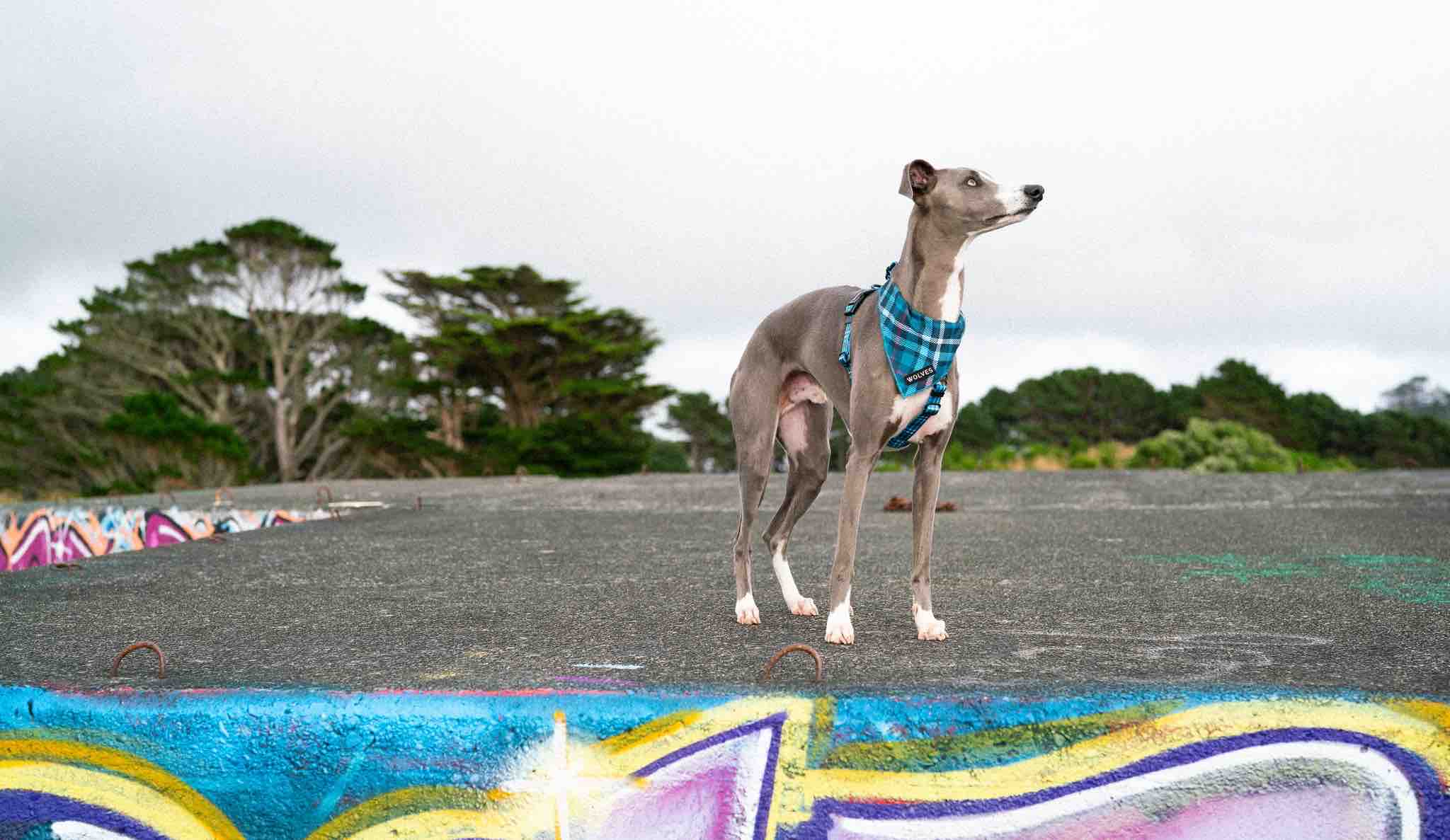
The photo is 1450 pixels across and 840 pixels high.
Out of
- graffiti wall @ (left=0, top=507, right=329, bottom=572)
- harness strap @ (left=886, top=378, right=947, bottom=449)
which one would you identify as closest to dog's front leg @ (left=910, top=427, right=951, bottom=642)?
harness strap @ (left=886, top=378, right=947, bottom=449)

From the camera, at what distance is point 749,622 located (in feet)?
15.0

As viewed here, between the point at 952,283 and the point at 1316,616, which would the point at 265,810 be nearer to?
the point at 952,283

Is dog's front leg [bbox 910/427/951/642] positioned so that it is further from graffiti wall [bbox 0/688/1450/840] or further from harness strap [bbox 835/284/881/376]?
graffiti wall [bbox 0/688/1450/840]

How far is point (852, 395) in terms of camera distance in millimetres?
4016

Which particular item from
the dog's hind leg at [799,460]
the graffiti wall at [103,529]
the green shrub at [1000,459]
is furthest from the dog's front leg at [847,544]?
the green shrub at [1000,459]

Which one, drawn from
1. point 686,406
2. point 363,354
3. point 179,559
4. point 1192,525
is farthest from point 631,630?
point 686,406

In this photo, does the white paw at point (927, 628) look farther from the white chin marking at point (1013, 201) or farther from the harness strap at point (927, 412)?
the white chin marking at point (1013, 201)

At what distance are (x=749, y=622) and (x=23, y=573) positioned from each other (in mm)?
5420

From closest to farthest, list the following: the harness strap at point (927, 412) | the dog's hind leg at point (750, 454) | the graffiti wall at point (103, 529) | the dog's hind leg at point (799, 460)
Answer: the harness strap at point (927, 412)
the dog's hind leg at point (750, 454)
the dog's hind leg at point (799, 460)
the graffiti wall at point (103, 529)

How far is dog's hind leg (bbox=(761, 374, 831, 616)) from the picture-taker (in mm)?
4676

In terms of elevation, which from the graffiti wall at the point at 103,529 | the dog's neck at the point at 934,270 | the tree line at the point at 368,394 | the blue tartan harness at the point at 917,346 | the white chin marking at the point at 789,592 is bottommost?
the white chin marking at the point at 789,592

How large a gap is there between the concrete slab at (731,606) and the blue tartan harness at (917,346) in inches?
40.4

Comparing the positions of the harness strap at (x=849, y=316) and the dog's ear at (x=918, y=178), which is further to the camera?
the harness strap at (x=849, y=316)

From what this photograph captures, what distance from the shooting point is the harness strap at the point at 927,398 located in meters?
3.95
